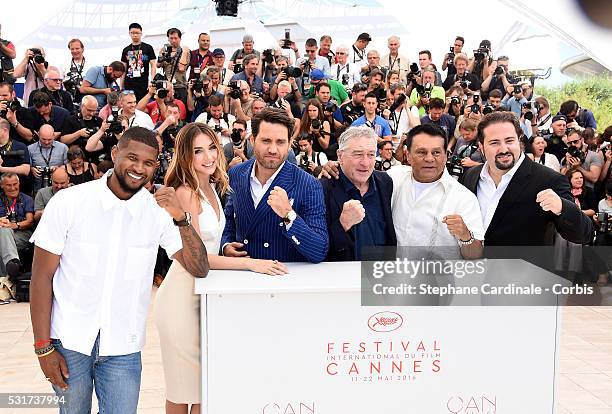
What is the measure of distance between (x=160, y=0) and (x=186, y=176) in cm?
1570

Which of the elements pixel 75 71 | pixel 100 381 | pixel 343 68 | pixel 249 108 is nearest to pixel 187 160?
pixel 100 381

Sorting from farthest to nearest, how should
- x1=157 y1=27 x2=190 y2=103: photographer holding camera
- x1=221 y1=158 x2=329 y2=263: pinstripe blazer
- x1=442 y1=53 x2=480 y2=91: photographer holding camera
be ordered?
x1=442 y1=53 x2=480 y2=91: photographer holding camera → x1=157 y1=27 x2=190 y2=103: photographer holding camera → x1=221 y1=158 x2=329 y2=263: pinstripe blazer

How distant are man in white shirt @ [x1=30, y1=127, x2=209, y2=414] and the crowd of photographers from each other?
425 centimetres

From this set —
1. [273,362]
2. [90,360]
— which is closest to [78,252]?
[90,360]

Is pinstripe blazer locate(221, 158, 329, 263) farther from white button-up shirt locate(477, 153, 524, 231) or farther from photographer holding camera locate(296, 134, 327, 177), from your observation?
photographer holding camera locate(296, 134, 327, 177)

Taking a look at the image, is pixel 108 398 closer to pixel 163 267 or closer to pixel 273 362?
pixel 273 362

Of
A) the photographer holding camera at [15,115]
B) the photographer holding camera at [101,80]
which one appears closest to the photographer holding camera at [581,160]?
the photographer holding camera at [101,80]

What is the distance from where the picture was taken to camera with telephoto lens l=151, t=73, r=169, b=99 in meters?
7.65

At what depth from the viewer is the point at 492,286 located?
256 cm

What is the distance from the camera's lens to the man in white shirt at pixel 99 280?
7.13ft

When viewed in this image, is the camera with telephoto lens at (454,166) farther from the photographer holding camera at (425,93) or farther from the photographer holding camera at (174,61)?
the photographer holding camera at (174,61)

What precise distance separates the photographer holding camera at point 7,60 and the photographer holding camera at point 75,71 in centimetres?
61

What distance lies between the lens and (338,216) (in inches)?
107

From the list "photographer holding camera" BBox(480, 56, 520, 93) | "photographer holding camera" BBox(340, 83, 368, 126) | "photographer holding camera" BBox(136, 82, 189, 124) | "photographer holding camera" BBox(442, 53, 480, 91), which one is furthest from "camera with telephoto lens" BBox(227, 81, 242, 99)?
"photographer holding camera" BBox(480, 56, 520, 93)
